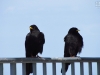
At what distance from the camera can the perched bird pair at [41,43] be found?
260 inches

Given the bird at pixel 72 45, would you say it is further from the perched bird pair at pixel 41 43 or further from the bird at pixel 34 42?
the bird at pixel 34 42

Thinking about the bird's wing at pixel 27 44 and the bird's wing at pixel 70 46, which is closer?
the bird's wing at pixel 27 44

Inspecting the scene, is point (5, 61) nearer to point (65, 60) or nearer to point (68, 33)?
point (65, 60)

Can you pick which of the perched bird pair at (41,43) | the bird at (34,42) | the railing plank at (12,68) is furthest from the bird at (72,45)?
the railing plank at (12,68)

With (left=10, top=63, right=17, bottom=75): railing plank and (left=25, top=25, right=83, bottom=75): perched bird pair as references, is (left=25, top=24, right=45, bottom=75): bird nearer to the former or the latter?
(left=25, top=25, right=83, bottom=75): perched bird pair

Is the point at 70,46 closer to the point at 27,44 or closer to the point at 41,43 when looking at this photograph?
the point at 41,43

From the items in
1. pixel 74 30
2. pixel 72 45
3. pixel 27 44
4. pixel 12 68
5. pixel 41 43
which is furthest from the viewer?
pixel 74 30


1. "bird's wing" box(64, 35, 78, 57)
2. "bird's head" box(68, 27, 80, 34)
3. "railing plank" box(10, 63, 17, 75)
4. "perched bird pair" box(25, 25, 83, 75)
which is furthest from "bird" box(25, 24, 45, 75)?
"railing plank" box(10, 63, 17, 75)

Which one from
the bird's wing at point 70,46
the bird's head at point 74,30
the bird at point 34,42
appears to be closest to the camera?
Answer: the bird at point 34,42

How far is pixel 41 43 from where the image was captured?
6.62 metres

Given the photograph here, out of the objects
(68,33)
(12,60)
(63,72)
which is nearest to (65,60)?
(63,72)

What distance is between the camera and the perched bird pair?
6.61 meters

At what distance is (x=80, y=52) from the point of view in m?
6.89

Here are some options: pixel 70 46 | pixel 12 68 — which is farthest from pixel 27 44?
pixel 12 68
